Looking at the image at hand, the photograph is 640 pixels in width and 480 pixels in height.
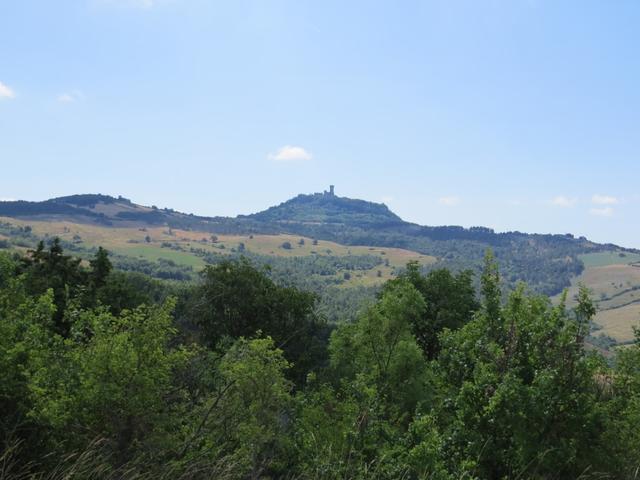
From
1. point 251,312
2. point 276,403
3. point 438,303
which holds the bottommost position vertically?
point 251,312

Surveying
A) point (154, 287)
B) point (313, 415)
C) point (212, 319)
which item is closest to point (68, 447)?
point (313, 415)

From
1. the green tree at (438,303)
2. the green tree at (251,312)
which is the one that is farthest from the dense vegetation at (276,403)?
the green tree at (251,312)

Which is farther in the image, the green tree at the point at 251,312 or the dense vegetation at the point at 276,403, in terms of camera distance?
the green tree at the point at 251,312

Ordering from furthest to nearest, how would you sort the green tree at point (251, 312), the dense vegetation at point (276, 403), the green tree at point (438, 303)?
1. the green tree at point (251, 312)
2. the green tree at point (438, 303)
3. the dense vegetation at point (276, 403)

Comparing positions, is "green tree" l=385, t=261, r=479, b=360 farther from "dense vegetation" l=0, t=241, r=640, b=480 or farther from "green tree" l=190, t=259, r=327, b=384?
"dense vegetation" l=0, t=241, r=640, b=480

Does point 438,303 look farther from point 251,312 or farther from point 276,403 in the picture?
point 276,403

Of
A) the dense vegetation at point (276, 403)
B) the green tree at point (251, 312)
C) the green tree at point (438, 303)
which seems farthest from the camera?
the green tree at point (251, 312)

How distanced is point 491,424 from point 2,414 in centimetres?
1180

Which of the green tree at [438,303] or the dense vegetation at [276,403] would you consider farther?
the green tree at [438,303]

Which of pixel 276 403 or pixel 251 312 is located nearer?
pixel 276 403

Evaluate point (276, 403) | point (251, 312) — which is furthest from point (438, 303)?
point (276, 403)

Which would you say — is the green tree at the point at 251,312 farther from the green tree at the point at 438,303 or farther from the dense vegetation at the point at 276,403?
the dense vegetation at the point at 276,403

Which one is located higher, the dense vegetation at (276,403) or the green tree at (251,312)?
the dense vegetation at (276,403)

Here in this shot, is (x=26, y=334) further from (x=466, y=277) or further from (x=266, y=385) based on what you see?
(x=466, y=277)
